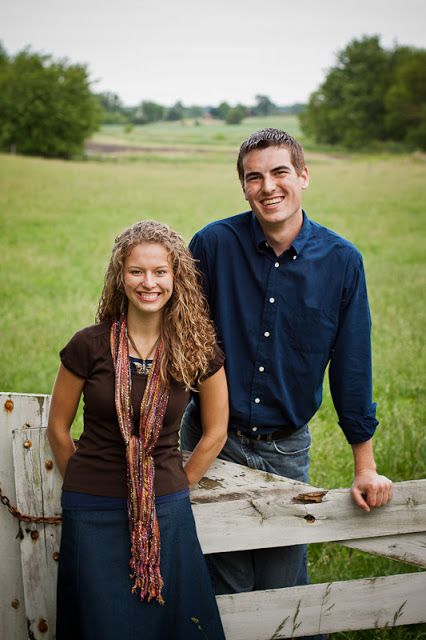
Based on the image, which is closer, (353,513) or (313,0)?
(353,513)

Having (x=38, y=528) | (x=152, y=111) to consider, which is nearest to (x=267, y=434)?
(x=38, y=528)

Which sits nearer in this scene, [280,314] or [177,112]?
[280,314]

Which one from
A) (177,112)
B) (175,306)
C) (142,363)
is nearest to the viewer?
(142,363)

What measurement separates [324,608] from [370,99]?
259 ft

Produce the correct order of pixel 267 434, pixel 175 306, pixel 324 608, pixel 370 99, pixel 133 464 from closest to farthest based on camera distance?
pixel 133 464, pixel 175 306, pixel 324 608, pixel 267 434, pixel 370 99

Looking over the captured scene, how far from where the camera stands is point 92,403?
2520 mm

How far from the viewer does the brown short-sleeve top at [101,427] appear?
2502 mm

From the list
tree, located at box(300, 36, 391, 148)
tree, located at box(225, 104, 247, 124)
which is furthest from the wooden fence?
tree, located at box(300, 36, 391, 148)

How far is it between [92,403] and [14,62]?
2808 inches

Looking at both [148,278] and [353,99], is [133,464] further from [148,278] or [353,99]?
[353,99]

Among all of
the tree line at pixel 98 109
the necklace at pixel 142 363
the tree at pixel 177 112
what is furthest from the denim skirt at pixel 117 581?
the tree line at pixel 98 109

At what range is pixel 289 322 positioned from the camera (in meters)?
2.98

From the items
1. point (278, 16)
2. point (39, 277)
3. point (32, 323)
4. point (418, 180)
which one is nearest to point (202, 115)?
point (278, 16)

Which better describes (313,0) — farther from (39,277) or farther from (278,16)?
(39,277)
